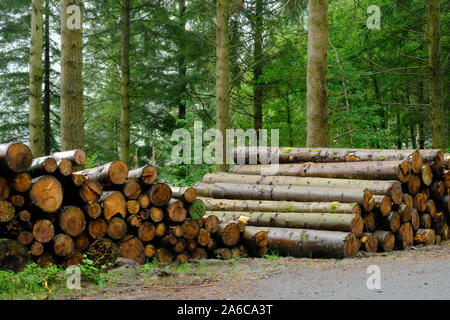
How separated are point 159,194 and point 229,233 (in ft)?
4.90

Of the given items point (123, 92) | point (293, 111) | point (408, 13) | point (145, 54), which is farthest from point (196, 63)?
point (408, 13)

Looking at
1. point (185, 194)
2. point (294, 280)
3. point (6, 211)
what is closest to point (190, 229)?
point (185, 194)

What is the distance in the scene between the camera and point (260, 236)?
7.74 metres

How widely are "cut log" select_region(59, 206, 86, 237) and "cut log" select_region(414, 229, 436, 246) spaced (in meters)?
6.26

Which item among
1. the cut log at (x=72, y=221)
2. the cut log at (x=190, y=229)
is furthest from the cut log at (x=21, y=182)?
the cut log at (x=190, y=229)

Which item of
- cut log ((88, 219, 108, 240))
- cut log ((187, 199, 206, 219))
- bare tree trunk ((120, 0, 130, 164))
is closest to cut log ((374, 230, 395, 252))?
cut log ((187, 199, 206, 219))

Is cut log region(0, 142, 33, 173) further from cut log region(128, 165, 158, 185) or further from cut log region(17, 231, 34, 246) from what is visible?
cut log region(128, 165, 158, 185)

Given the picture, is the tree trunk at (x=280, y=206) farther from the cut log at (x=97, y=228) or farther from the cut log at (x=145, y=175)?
the cut log at (x=97, y=228)

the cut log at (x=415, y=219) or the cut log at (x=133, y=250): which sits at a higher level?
the cut log at (x=415, y=219)

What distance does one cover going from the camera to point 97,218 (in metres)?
6.37

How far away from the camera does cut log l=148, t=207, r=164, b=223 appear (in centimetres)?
694

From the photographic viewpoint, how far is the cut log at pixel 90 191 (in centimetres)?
620

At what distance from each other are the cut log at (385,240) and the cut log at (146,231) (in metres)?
3.98

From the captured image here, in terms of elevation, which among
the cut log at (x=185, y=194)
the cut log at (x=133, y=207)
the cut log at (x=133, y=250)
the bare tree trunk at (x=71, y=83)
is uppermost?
the bare tree trunk at (x=71, y=83)
